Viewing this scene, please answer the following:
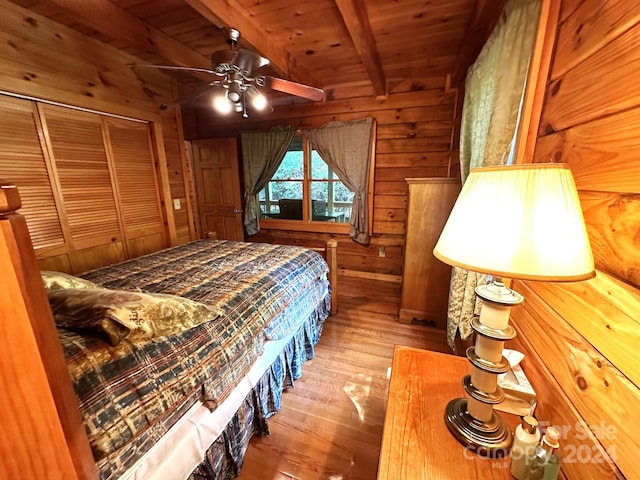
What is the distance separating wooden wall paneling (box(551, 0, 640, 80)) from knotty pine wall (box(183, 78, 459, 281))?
201cm

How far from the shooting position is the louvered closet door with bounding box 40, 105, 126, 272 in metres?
2.10

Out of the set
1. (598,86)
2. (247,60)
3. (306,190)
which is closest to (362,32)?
(247,60)

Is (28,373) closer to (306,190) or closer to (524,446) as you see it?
(524,446)

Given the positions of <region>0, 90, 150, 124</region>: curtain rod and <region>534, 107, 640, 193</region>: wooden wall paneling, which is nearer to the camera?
<region>534, 107, 640, 193</region>: wooden wall paneling

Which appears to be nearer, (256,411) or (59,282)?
(59,282)

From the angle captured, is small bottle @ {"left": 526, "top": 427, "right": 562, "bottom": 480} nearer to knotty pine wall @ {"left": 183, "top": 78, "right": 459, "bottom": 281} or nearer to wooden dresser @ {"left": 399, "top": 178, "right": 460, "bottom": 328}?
wooden dresser @ {"left": 399, "top": 178, "right": 460, "bottom": 328}

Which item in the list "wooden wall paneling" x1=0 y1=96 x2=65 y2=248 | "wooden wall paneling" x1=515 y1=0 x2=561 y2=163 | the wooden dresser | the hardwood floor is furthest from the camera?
the wooden dresser

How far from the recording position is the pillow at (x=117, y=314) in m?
0.87

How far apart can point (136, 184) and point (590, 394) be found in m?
3.48

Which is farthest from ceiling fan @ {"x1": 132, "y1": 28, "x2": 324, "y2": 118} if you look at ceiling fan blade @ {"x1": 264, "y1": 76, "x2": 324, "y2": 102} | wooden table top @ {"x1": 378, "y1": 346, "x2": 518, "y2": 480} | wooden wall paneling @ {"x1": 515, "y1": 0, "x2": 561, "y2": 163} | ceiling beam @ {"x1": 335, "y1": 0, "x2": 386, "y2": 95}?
wooden table top @ {"x1": 378, "y1": 346, "x2": 518, "y2": 480}

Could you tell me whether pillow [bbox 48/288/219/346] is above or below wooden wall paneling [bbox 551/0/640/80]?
below

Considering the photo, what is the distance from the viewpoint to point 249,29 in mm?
1883

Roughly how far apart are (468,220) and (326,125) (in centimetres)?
302

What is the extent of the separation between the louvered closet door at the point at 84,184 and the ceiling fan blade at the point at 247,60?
5.53ft
